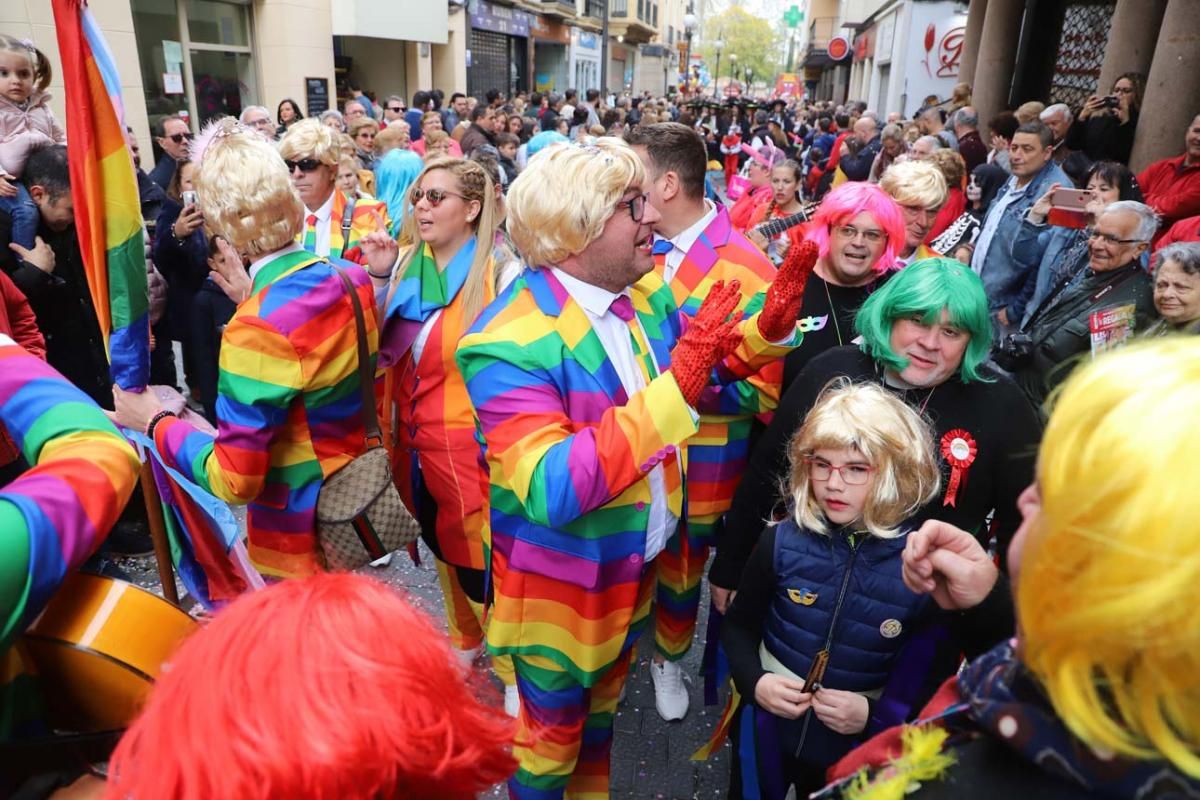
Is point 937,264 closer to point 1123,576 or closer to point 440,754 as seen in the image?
point 1123,576

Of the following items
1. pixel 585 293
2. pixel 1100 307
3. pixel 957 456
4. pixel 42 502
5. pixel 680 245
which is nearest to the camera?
pixel 42 502

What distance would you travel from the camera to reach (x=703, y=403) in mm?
2686

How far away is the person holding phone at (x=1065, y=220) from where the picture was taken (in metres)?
4.21

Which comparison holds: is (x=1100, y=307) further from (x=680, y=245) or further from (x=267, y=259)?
(x=267, y=259)

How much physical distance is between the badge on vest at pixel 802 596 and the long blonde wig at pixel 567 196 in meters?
1.00

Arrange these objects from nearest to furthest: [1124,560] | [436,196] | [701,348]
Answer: [1124,560], [701,348], [436,196]

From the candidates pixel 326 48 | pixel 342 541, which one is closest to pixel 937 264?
pixel 342 541

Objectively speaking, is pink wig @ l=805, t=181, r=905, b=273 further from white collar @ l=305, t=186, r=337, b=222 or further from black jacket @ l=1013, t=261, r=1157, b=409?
white collar @ l=305, t=186, r=337, b=222

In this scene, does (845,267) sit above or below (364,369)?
above

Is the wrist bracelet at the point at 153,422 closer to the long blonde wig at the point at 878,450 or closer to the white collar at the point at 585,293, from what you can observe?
the white collar at the point at 585,293

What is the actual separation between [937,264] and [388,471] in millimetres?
1758

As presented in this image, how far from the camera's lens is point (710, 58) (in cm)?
8288

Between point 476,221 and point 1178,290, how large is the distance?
9.42 feet

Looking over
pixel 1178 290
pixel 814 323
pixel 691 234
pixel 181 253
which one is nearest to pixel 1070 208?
pixel 1178 290
